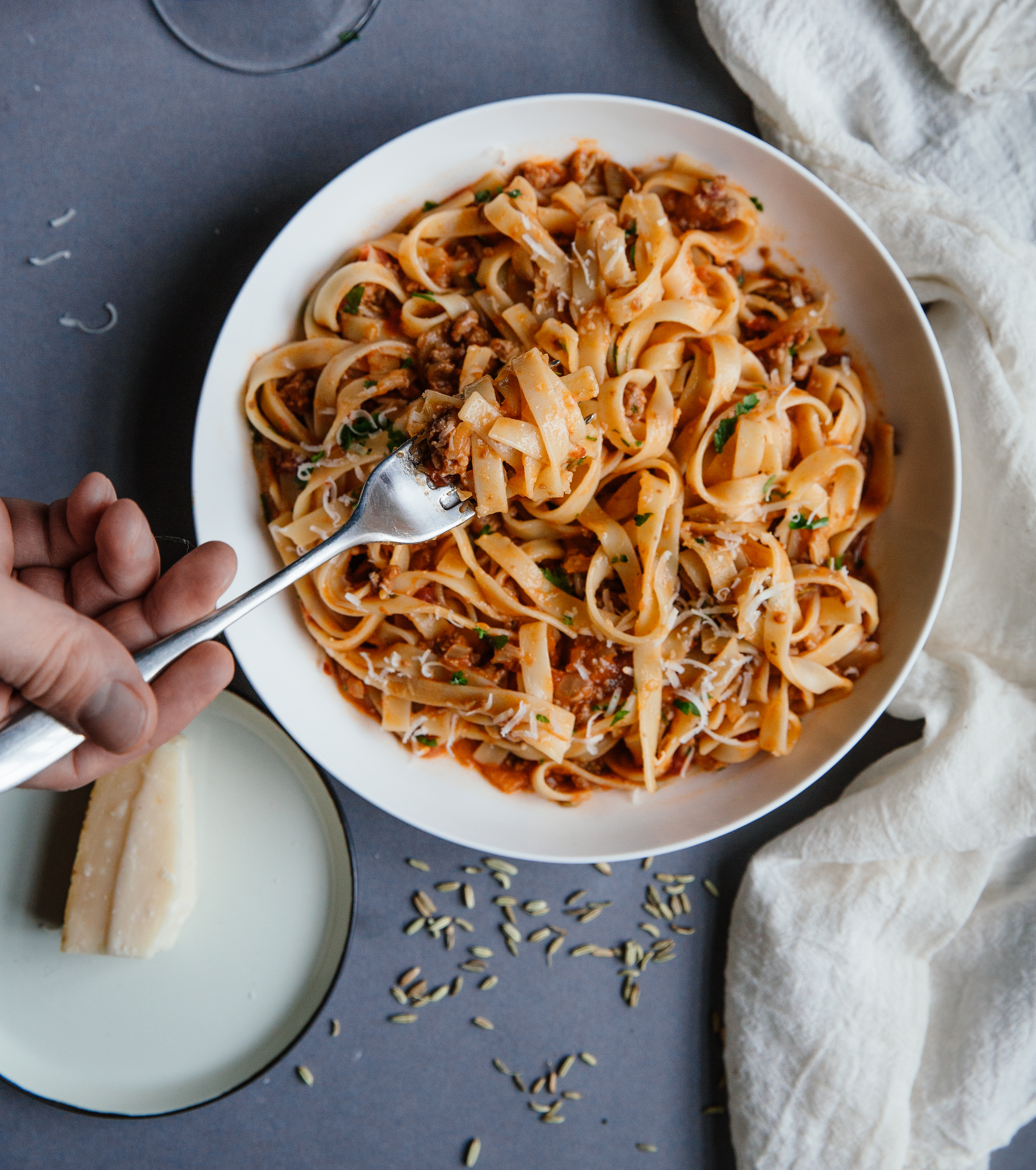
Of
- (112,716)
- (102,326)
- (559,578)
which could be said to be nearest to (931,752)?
(559,578)

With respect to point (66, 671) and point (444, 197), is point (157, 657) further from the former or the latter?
point (444, 197)

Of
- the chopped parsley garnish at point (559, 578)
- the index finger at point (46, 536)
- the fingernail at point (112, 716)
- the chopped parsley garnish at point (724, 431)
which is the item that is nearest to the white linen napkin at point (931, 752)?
the chopped parsley garnish at point (724, 431)

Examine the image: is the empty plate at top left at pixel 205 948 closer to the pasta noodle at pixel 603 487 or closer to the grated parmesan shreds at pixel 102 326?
the pasta noodle at pixel 603 487

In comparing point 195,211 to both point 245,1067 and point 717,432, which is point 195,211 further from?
point 245,1067

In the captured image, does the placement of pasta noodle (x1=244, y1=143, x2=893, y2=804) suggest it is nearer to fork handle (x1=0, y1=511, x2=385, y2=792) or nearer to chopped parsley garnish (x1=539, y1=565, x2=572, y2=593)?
chopped parsley garnish (x1=539, y1=565, x2=572, y2=593)

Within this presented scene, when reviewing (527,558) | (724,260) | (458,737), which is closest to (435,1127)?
(458,737)

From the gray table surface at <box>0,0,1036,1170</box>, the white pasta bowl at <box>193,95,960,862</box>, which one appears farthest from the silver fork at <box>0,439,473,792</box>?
the gray table surface at <box>0,0,1036,1170</box>
